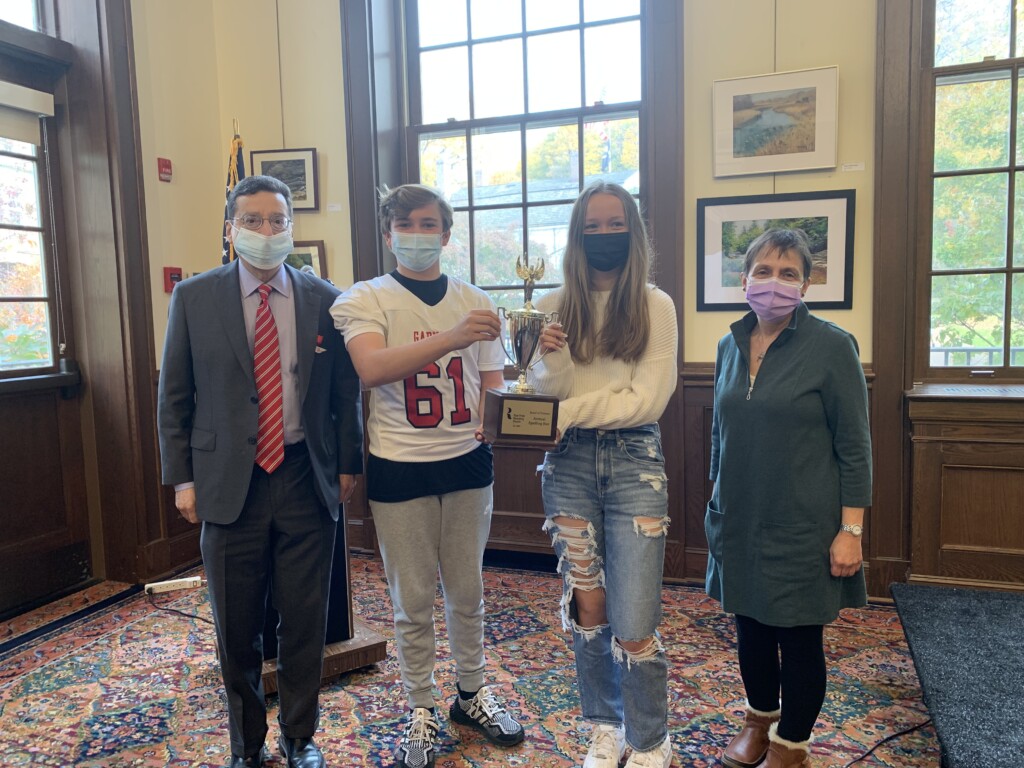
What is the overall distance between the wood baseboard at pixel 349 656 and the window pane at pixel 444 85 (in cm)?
271

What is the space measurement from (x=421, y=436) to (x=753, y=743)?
1183 millimetres

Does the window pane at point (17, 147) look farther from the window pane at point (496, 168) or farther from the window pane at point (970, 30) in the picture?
the window pane at point (970, 30)

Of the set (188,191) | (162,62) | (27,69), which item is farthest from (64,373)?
(162,62)

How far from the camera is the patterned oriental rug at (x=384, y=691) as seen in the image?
2059 mm

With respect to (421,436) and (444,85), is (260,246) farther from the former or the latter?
(444,85)

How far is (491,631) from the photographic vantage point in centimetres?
287

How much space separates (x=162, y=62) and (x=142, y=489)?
7.04 feet

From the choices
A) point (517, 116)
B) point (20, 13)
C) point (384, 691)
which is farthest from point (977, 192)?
point (20, 13)

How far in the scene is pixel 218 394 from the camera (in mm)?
1775

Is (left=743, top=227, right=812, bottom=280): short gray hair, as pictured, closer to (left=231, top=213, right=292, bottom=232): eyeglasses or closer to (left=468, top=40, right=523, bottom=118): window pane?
(left=231, top=213, right=292, bottom=232): eyeglasses

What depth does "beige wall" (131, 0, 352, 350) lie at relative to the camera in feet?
12.0

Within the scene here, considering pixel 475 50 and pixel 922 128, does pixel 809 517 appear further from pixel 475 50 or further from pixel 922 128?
pixel 475 50

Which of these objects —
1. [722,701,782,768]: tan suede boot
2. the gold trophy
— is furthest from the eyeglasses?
[722,701,782,768]: tan suede boot

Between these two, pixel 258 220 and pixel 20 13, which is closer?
pixel 258 220
